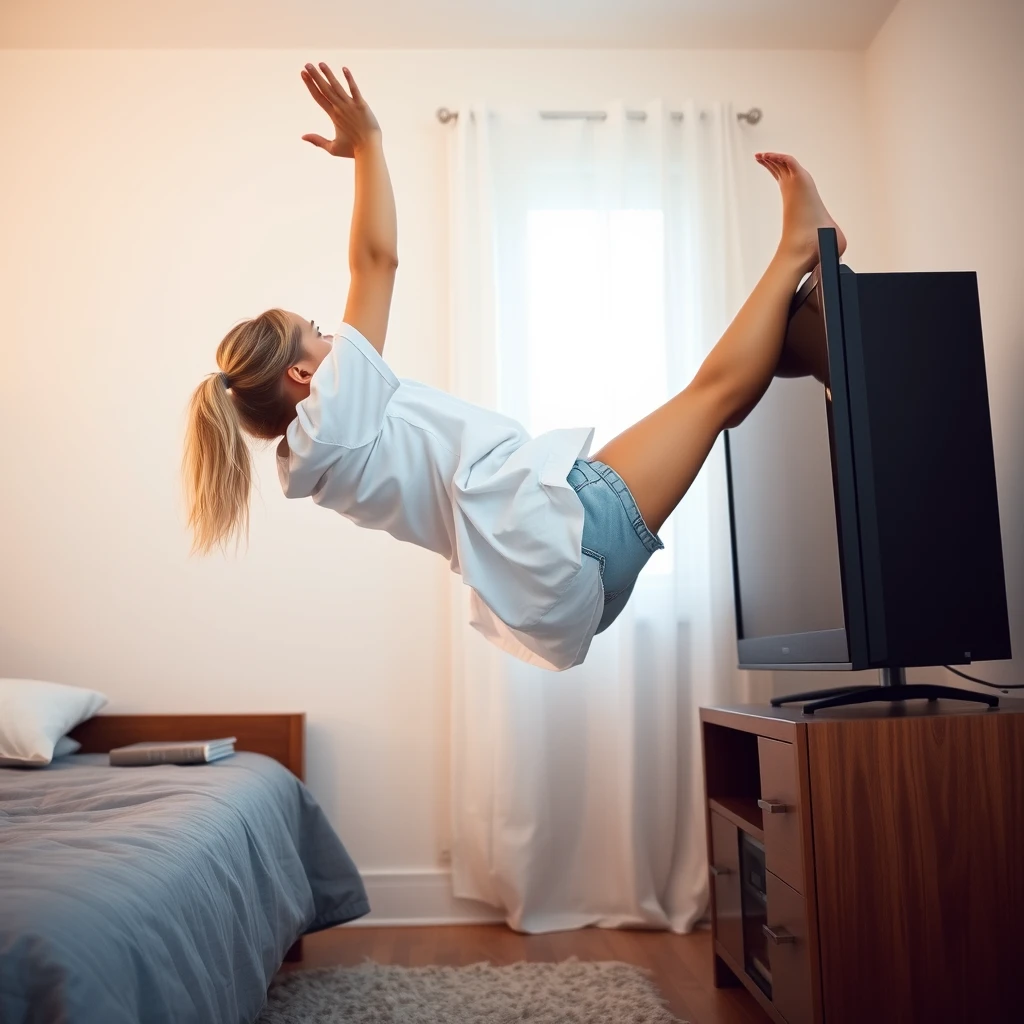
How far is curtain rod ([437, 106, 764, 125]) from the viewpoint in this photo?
Result: 344 centimetres

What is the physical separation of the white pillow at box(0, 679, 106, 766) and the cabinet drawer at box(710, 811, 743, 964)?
1.70 meters

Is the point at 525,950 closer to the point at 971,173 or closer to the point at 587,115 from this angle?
the point at 971,173

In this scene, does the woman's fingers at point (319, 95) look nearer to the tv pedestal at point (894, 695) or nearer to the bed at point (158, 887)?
the bed at point (158, 887)

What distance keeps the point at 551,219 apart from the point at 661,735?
5.77 feet

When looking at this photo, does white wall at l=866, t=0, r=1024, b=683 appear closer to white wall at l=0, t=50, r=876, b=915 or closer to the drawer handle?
white wall at l=0, t=50, r=876, b=915

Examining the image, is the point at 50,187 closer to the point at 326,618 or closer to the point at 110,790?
the point at 326,618

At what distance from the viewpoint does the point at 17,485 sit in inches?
132

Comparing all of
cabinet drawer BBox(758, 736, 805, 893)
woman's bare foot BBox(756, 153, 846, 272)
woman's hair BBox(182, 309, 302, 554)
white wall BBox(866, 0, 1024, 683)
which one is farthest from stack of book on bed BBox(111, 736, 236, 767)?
white wall BBox(866, 0, 1024, 683)

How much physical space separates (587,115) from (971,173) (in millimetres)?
1301

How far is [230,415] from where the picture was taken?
78.0 inches

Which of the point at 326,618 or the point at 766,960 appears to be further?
the point at 326,618

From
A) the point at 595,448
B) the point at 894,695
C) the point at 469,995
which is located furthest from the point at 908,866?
the point at 595,448

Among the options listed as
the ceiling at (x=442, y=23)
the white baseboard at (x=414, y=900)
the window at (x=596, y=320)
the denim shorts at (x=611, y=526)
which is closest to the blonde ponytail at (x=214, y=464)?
the denim shorts at (x=611, y=526)

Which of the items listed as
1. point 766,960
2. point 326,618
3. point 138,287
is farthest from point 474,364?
point 766,960
